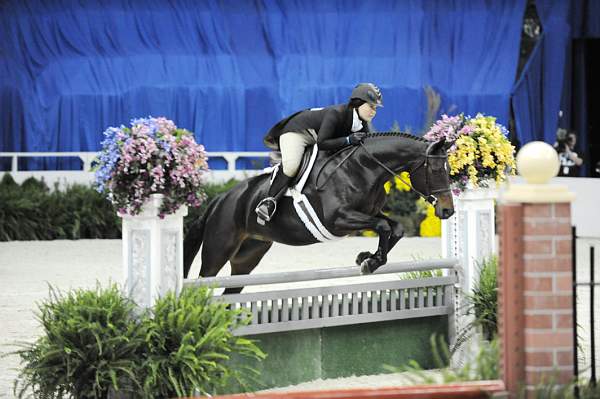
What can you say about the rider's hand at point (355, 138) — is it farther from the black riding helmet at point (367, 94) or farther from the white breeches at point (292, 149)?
the white breeches at point (292, 149)

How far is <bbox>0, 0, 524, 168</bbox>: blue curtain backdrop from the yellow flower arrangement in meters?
10.7

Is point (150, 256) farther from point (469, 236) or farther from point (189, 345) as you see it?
point (469, 236)

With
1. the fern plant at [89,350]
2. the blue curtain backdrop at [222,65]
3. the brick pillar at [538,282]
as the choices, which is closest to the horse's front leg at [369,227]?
the fern plant at [89,350]

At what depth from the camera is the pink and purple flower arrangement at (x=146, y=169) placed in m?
5.65

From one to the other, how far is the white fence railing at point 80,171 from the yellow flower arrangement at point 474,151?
9605mm

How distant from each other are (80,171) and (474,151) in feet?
36.0

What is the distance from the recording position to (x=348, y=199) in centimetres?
697

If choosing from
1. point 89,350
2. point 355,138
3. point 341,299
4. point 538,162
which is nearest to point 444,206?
point 355,138

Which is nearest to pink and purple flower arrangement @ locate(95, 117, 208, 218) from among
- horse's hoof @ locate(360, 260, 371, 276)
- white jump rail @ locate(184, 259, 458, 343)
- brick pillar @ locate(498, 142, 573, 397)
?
white jump rail @ locate(184, 259, 458, 343)

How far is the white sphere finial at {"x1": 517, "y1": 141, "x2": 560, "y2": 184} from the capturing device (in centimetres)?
388

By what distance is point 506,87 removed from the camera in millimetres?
18562

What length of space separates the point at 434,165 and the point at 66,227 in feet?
31.6

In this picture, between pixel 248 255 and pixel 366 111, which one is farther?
pixel 248 255

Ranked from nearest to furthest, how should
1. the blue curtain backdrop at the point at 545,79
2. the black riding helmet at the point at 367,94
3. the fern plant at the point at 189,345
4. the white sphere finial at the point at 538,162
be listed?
the white sphere finial at the point at 538,162, the fern plant at the point at 189,345, the black riding helmet at the point at 367,94, the blue curtain backdrop at the point at 545,79
